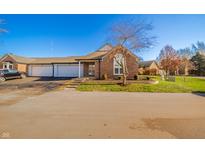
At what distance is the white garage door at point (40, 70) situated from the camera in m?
31.8

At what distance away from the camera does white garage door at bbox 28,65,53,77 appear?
3177 centimetres

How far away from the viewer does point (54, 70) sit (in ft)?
102

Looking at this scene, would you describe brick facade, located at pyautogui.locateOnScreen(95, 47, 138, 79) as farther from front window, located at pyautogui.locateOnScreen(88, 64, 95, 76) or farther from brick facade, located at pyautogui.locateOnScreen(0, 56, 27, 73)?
brick facade, located at pyautogui.locateOnScreen(0, 56, 27, 73)

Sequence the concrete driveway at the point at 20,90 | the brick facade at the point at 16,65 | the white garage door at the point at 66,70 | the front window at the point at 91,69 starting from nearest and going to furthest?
the concrete driveway at the point at 20,90
the front window at the point at 91,69
the white garage door at the point at 66,70
the brick facade at the point at 16,65

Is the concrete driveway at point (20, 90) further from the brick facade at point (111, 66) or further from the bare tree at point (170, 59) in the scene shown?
the bare tree at point (170, 59)

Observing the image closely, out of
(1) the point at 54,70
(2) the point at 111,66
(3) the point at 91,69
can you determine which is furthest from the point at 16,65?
(2) the point at 111,66

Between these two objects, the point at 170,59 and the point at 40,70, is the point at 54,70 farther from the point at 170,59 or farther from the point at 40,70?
the point at 170,59

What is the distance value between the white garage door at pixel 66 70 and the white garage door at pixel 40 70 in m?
1.54

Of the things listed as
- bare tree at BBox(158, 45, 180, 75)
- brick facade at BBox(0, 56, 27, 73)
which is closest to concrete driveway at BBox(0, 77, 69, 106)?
brick facade at BBox(0, 56, 27, 73)

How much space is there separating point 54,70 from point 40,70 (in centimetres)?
351

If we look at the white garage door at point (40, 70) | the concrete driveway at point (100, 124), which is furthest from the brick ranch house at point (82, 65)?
the concrete driveway at point (100, 124)

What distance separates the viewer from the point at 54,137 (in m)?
4.79
